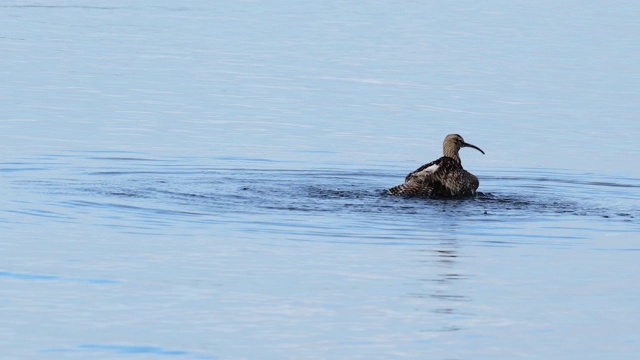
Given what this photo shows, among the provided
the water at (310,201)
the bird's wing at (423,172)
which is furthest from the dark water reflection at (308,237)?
the bird's wing at (423,172)

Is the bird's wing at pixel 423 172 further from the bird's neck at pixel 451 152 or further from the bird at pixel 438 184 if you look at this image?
the bird's neck at pixel 451 152

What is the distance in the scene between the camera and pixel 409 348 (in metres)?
10.7

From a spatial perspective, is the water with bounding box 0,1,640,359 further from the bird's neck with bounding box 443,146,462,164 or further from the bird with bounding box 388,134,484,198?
the bird's neck with bounding box 443,146,462,164

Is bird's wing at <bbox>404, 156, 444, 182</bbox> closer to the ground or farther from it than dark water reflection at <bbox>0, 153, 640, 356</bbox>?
farther from it

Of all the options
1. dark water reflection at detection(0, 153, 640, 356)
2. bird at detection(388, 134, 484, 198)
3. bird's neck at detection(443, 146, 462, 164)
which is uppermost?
bird's neck at detection(443, 146, 462, 164)

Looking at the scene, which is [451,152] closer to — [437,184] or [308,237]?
[437,184]

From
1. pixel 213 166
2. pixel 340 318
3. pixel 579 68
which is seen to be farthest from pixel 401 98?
pixel 340 318

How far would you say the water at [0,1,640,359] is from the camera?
11.3 m

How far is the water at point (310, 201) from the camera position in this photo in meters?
11.3

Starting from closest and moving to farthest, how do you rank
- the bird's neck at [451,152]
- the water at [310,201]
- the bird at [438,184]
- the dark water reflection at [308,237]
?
1. the water at [310,201]
2. the dark water reflection at [308,237]
3. the bird at [438,184]
4. the bird's neck at [451,152]

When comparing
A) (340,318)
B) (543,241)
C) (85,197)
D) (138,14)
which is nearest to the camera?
(340,318)

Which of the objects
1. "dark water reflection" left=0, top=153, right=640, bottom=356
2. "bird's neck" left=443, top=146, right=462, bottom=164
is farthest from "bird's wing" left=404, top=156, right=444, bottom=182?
"bird's neck" left=443, top=146, right=462, bottom=164

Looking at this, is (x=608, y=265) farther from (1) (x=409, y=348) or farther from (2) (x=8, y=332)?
(2) (x=8, y=332)

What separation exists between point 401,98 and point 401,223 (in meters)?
11.9
